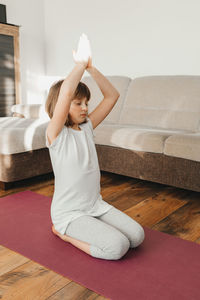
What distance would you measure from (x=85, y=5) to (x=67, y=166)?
3.09 metres

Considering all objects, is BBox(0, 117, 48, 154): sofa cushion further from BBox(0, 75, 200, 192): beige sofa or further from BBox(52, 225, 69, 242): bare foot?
BBox(52, 225, 69, 242): bare foot

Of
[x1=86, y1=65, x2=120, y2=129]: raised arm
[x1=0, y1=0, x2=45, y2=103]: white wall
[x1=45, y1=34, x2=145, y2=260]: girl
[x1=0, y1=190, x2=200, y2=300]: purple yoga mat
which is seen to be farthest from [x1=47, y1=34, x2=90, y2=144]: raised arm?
[x1=0, y1=0, x2=45, y2=103]: white wall

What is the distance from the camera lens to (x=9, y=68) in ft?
12.8

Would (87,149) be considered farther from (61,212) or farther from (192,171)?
(192,171)

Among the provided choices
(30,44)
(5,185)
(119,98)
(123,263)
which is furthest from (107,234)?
(30,44)

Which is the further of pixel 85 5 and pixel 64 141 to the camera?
pixel 85 5

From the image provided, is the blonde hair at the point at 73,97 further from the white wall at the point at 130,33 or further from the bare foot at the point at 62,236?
the white wall at the point at 130,33

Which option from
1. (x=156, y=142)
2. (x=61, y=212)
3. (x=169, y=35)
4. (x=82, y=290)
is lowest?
(x=82, y=290)

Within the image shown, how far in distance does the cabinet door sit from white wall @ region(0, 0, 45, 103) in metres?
0.35

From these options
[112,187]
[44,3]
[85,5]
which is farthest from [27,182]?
[44,3]

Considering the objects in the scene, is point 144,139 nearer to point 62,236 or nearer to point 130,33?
point 62,236

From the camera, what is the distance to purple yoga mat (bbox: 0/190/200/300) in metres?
1.09

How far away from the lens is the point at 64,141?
1355 millimetres

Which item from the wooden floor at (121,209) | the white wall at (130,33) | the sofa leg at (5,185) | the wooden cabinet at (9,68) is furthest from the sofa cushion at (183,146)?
the wooden cabinet at (9,68)
